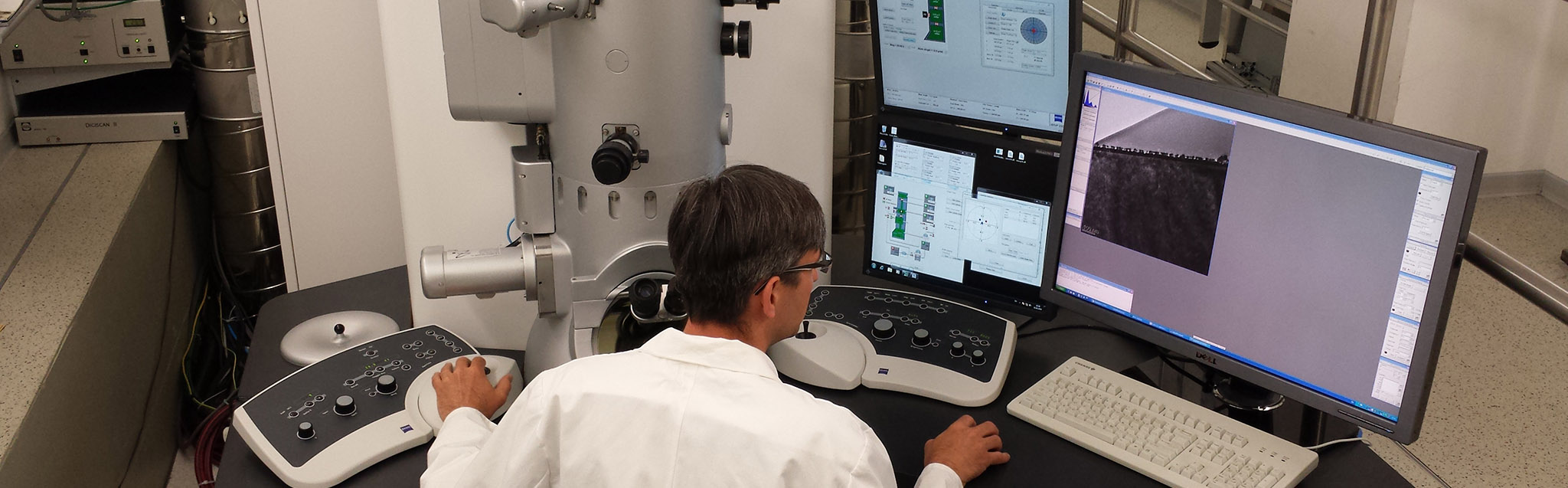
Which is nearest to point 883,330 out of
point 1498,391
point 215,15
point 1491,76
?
point 215,15

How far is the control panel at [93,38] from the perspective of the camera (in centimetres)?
229

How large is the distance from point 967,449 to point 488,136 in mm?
818

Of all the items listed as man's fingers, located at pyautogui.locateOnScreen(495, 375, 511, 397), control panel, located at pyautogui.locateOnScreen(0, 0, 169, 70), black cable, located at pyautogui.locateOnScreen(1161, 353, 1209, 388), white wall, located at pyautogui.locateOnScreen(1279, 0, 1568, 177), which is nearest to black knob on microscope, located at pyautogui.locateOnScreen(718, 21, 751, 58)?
man's fingers, located at pyautogui.locateOnScreen(495, 375, 511, 397)

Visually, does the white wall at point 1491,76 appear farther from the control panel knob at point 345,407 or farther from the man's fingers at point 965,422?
the control panel knob at point 345,407

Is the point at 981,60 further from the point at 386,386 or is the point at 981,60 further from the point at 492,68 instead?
the point at 386,386

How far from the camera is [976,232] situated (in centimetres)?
165

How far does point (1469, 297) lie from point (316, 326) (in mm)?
3220

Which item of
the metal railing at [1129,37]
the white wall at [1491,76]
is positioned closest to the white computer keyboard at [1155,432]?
the metal railing at [1129,37]

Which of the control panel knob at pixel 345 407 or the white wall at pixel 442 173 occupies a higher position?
the white wall at pixel 442 173

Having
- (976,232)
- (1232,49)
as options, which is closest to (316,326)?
(976,232)

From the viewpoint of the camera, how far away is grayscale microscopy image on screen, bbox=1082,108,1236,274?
1314mm

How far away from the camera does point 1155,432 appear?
1393 mm

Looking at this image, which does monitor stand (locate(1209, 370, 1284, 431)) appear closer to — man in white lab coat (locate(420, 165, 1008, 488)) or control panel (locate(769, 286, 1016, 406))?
control panel (locate(769, 286, 1016, 406))

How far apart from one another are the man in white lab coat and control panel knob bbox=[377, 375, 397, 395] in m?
0.31
